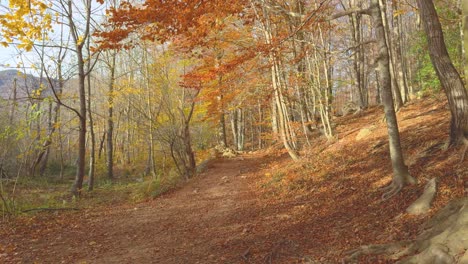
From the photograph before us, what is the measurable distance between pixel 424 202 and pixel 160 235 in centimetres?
501

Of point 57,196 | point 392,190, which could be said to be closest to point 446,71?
point 392,190

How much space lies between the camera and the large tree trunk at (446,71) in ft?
20.0

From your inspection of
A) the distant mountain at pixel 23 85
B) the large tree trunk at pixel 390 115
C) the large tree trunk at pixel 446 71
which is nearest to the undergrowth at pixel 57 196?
the distant mountain at pixel 23 85

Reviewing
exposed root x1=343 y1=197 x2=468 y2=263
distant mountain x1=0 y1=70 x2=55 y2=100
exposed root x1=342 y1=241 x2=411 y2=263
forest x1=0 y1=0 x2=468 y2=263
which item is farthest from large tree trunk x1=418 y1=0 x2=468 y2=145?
distant mountain x1=0 y1=70 x2=55 y2=100

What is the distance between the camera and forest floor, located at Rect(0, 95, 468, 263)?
16.4 ft

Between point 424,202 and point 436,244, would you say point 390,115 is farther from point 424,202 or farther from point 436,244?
point 436,244

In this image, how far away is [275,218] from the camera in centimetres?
701

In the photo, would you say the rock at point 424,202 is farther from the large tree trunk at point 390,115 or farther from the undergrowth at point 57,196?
the undergrowth at point 57,196

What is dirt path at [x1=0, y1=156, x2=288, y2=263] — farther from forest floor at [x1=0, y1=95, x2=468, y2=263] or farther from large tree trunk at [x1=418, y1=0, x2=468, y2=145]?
large tree trunk at [x1=418, y1=0, x2=468, y2=145]

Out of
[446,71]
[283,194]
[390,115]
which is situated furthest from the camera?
[283,194]

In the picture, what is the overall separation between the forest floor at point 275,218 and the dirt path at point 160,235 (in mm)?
20

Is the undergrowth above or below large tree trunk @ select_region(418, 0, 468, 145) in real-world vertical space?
below

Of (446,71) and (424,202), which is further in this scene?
(446,71)

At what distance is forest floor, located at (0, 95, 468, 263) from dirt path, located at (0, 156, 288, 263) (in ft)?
0.07
